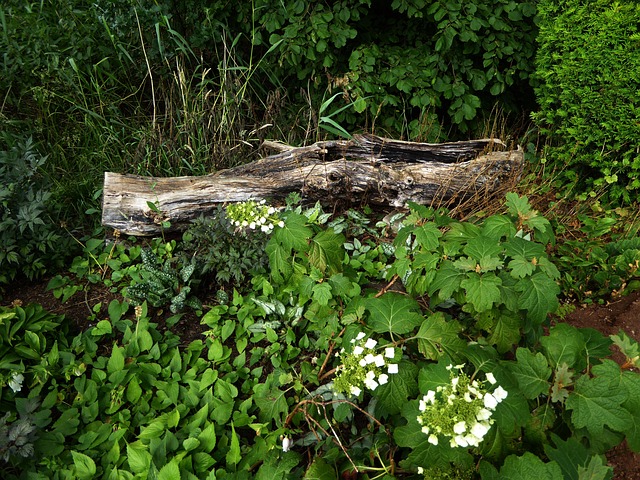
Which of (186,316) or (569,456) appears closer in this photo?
(569,456)

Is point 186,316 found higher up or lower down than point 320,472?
lower down

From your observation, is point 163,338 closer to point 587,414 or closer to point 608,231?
point 587,414

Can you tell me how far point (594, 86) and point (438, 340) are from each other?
113 inches

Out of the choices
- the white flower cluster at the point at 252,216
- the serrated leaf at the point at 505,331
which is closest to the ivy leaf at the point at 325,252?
the white flower cluster at the point at 252,216

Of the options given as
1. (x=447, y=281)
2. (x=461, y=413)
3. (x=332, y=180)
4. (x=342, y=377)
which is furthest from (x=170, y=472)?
(x=332, y=180)

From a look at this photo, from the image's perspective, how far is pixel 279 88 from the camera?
4.87m

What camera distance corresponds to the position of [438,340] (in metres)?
1.92

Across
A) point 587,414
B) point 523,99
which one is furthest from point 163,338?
point 523,99

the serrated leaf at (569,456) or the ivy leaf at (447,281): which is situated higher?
the ivy leaf at (447,281)

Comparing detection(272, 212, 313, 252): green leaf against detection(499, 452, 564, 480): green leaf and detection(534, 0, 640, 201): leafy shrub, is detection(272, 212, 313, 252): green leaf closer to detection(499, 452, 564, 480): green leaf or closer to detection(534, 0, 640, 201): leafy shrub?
detection(499, 452, 564, 480): green leaf

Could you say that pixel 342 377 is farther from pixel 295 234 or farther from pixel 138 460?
pixel 138 460

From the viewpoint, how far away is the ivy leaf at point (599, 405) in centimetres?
161

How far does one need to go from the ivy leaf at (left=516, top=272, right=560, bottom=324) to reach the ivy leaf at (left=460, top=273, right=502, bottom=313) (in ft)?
0.33

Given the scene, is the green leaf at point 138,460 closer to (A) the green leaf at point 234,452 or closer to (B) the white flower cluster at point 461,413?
(A) the green leaf at point 234,452
